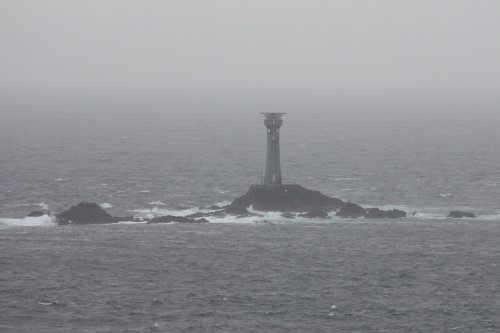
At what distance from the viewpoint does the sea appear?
60062 mm

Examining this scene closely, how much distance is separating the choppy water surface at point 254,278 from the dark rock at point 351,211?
9.32 feet

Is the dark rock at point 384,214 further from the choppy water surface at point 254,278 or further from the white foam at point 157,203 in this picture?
the white foam at point 157,203

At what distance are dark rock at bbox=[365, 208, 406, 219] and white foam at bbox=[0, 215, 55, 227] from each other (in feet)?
78.1

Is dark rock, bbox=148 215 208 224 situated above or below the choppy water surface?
above

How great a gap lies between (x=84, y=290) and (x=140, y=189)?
39.2 metres

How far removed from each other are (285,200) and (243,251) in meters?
17.2

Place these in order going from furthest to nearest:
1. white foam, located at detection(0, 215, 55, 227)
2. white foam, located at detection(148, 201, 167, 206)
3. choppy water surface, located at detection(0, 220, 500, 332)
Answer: white foam, located at detection(148, 201, 167, 206)
white foam, located at detection(0, 215, 55, 227)
choppy water surface, located at detection(0, 220, 500, 332)

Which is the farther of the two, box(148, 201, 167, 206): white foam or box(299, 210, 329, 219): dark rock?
box(148, 201, 167, 206): white foam

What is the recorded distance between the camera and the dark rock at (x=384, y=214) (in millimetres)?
89188

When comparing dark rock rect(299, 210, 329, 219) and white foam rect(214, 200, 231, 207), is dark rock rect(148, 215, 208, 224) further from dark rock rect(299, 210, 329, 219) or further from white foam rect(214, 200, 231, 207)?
dark rock rect(299, 210, 329, 219)

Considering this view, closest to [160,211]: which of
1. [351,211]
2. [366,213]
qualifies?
[351,211]

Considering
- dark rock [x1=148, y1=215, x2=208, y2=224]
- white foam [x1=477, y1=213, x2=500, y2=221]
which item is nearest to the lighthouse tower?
dark rock [x1=148, y1=215, x2=208, y2=224]

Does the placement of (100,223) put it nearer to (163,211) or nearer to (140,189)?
(163,211)

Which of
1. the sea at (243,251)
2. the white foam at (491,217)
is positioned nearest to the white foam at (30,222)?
the sea at (243,251)
